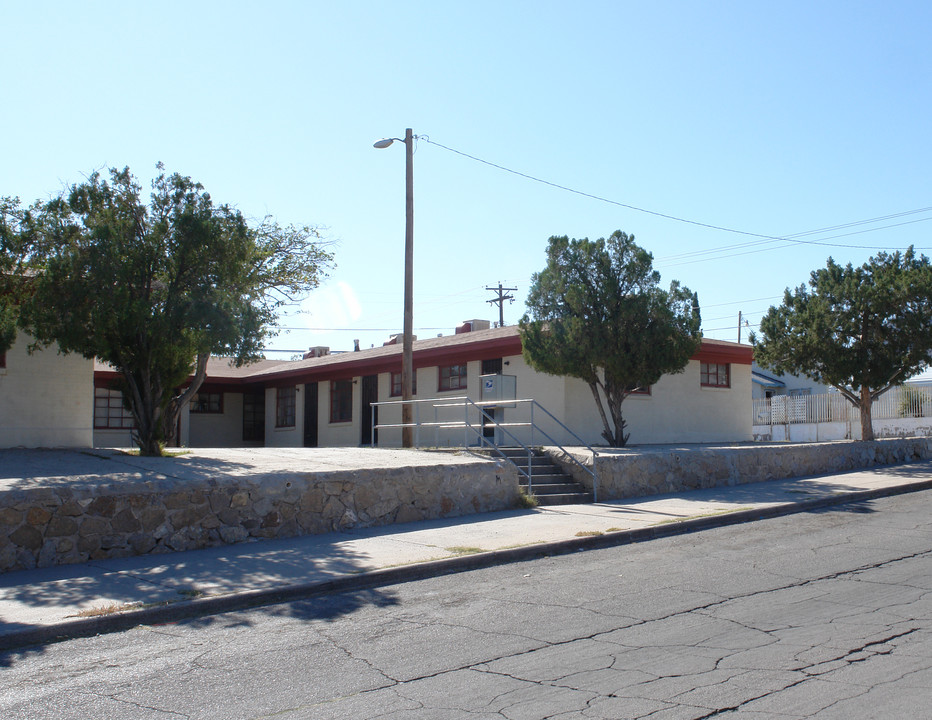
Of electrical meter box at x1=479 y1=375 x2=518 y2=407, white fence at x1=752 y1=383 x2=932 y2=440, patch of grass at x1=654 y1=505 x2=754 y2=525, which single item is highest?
electrical meter box at x1=479 y1=375 x2=518 y2=407

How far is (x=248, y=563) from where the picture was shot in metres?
9.55

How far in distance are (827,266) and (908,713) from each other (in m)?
19.4

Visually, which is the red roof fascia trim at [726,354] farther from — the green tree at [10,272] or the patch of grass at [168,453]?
the green tree at [10,272]

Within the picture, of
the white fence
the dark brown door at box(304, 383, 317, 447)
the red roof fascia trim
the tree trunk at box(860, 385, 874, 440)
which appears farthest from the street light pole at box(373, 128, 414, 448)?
the white fence

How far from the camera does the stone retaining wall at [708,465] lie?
50.1ft

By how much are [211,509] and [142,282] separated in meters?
4.53

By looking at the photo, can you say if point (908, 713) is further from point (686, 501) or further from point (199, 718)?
point (686, 501)

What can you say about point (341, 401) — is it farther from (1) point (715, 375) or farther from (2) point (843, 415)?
(2) point (843, 415)

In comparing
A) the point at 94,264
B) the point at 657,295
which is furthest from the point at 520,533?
the point at 657,295

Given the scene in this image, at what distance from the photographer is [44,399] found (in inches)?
608

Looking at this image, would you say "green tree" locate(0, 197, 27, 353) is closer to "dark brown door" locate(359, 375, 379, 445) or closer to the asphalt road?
the asphalt road

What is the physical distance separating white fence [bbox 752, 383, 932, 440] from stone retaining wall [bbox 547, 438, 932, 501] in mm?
7609

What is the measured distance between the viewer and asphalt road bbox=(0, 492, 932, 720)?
500 cm

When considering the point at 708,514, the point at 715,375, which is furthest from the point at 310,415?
the point at 708,514
